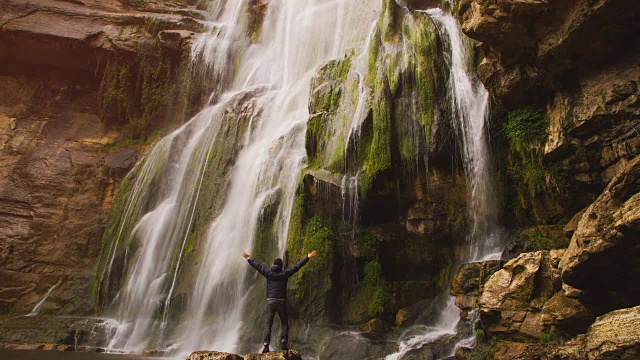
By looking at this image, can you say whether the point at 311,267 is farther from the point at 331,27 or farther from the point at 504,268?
the point at 331,27

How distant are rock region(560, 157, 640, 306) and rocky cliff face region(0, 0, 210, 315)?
17.0 meters

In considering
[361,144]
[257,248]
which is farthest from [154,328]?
[361,144]

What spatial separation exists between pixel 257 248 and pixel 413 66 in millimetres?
6342

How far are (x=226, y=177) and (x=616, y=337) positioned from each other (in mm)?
12574

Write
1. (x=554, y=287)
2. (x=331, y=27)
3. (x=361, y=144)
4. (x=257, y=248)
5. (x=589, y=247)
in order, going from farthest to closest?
(x=331, y=27), (x=257, y=248), (x=361, y=144), (x=554, y=287), (x=589, y=247)

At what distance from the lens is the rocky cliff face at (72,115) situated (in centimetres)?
1939

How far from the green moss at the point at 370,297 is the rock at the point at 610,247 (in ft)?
17.5

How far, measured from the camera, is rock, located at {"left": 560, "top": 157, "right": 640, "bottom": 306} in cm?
601

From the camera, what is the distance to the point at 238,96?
1897 centimetres

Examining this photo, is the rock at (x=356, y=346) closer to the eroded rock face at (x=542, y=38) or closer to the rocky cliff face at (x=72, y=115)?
the eroded rock face at (x=542, y=38)

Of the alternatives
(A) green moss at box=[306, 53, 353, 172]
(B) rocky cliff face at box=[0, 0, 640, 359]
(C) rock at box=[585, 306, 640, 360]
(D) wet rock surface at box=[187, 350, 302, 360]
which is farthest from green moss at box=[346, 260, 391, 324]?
(C) rock at box=[585, 306, 640, 360]

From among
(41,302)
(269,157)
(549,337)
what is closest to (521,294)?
(549,337)

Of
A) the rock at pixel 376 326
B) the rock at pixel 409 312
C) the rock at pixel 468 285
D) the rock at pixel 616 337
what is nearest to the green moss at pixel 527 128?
the rock at pixel 468 285

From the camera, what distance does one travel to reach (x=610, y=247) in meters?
6.22
